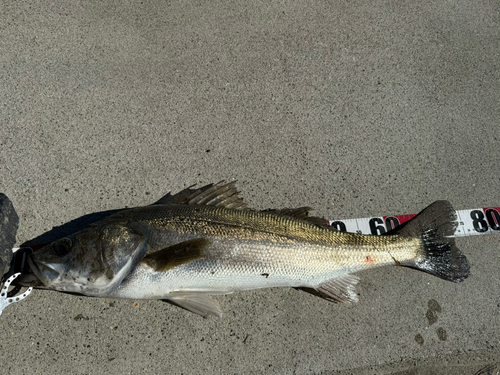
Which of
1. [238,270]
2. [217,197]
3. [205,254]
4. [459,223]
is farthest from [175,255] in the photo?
[459,223]

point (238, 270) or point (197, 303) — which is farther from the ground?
point (238, 270)

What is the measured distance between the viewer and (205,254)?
2357 millimetres

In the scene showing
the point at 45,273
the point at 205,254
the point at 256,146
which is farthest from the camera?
the point at 256,146

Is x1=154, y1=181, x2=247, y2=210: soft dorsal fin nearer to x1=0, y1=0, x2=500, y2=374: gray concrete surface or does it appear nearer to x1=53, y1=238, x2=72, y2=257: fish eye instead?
x1=0, y1=0, x2=500, y2=374: gray concrete surface

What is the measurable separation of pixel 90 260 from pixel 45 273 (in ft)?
1.04

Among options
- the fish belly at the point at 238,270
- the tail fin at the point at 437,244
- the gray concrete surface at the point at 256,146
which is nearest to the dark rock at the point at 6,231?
the gray concrete surface at the point at 256,146

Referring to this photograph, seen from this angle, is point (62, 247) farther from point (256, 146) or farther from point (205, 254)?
point (256, 146)

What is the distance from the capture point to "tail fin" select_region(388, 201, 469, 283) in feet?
9.57

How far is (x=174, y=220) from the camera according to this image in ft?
7.82

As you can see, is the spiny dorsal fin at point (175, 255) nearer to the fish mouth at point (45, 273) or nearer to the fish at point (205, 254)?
the fish at point (205, 254)

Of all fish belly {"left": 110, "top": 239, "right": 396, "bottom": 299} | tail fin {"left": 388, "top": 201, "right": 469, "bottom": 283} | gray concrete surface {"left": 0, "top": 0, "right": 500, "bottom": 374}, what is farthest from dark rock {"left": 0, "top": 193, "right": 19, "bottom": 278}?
tail fin {"left": 388, "top": 201, "right": 469, "bottom": 283}

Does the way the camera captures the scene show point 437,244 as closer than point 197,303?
No

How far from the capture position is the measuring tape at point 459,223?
124 inches

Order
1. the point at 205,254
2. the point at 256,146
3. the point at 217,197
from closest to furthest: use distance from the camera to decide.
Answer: the point at 205,254
the point at 217,197
the point at 256,146
